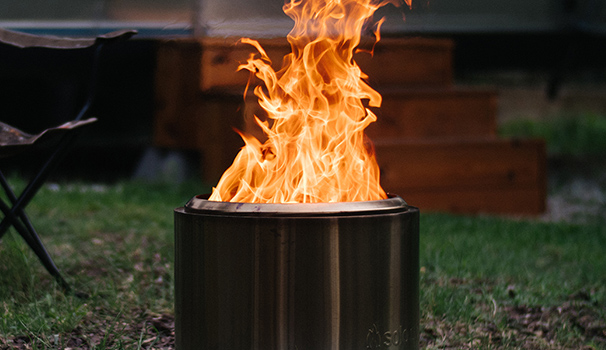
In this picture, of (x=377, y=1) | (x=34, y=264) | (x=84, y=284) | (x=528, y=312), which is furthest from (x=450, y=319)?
(x=34, y=264)

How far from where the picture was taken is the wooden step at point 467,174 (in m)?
5.46

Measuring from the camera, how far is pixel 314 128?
2105mm

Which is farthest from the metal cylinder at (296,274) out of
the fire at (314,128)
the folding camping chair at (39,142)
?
the folding camping chair at (39,142)

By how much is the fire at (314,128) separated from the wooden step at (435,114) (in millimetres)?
3304

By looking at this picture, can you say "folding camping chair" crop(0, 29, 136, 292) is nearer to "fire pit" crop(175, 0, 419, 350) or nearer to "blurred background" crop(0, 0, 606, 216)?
"fire pit" crop(175, 0, 419, 350)

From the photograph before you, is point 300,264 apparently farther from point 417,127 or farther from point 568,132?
point 568,132

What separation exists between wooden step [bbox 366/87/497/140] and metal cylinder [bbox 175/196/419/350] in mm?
3809

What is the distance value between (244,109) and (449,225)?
171 cm

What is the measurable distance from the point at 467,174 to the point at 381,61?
4.06 ft

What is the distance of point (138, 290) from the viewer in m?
2.79

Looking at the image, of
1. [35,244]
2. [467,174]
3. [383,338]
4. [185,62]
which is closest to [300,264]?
[383,338]

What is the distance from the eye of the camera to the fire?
204 centimetres

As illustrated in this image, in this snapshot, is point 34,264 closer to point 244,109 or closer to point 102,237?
point 102,237

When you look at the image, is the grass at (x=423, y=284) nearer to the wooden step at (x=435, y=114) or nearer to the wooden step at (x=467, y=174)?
the wooden step at (x=467, y=174)
